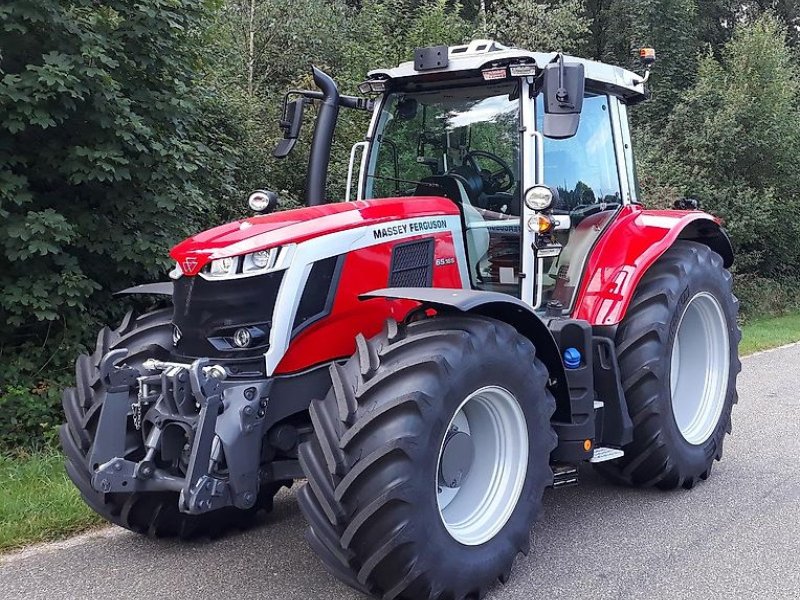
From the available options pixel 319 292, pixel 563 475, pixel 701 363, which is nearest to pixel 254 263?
pixel 319 292

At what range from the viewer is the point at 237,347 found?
3537 mm

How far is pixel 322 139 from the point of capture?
4.64 meters

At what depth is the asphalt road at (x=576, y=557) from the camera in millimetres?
3598

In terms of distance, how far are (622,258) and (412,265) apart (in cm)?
144

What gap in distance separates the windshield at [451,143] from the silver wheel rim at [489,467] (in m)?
1.33

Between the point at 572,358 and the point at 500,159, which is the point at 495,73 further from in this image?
the point at 572,358

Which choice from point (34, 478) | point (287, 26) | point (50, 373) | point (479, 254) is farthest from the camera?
point (287, 26)

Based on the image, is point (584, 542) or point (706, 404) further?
point (706, 404)

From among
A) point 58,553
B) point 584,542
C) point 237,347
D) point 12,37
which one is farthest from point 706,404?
point 12,37

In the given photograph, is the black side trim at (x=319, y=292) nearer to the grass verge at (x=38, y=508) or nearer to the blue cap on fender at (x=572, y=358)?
the blue cap on fender at (x=572, y=358)

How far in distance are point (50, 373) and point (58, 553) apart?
9.05 feet

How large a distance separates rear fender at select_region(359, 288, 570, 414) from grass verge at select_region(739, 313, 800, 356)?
7510 mm

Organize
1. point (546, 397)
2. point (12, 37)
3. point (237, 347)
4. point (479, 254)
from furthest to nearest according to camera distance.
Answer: point (12, 37)
point (479, 254)
point (546, 397)
point (237, 347)

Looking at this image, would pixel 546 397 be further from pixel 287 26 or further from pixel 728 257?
pixel 287 26
